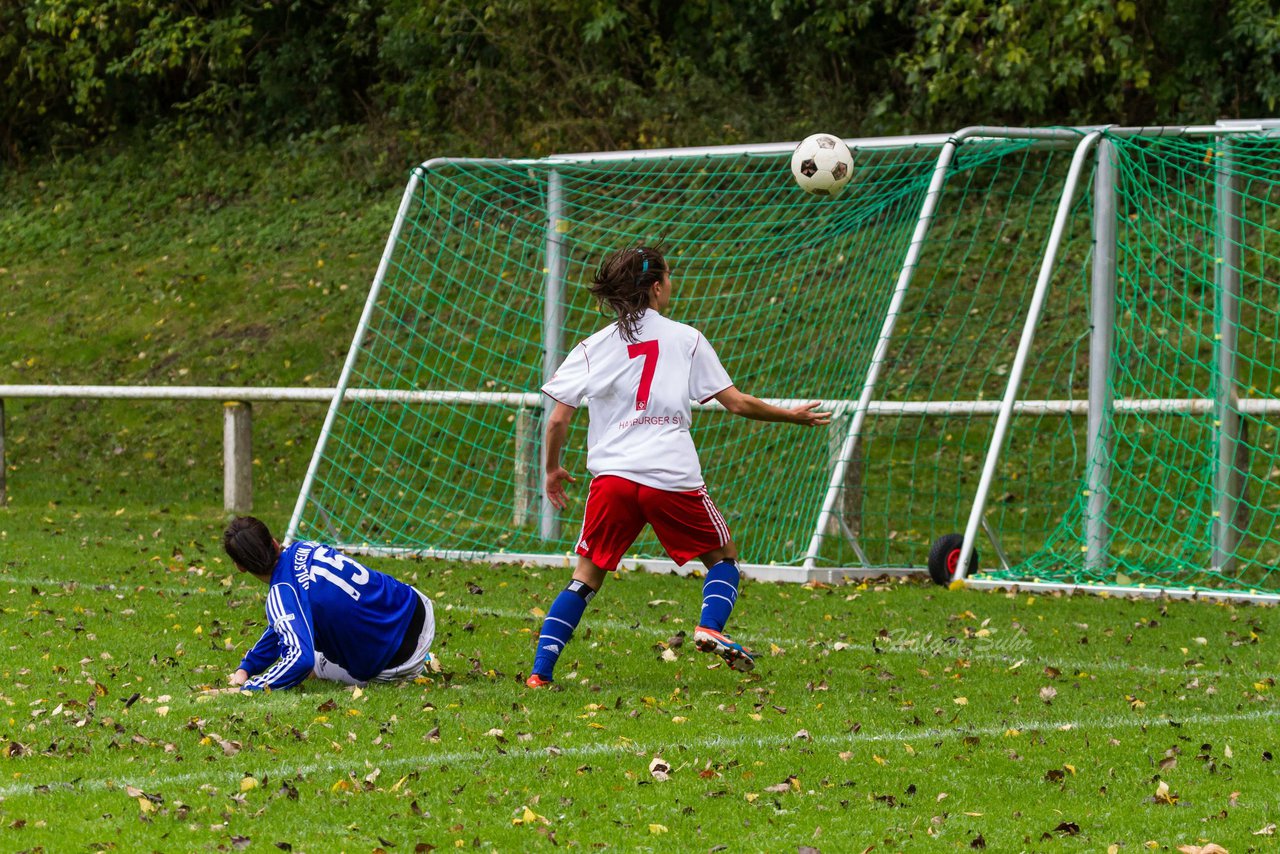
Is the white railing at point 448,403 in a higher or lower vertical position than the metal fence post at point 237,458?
higher

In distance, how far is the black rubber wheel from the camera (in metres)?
9.48

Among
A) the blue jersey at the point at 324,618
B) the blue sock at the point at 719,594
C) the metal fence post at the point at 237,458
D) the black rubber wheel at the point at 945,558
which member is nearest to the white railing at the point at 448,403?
the metal fence post at the point at 237,458

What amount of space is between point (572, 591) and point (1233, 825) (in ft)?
8.60

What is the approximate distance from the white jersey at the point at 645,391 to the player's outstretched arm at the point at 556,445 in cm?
5

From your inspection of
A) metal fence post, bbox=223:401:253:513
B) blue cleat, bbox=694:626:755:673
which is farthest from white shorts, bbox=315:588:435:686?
metal fence post, bbox=223:401:253:513

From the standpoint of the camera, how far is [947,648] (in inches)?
293

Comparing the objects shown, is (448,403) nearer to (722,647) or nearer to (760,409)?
(760,409)

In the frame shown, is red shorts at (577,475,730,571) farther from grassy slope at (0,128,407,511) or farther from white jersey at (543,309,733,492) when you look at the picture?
grassy slope at (0,128,407,511)

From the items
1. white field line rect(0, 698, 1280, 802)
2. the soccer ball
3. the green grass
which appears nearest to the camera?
the green grass

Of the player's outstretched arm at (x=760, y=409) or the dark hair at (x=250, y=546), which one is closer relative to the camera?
the dark hair at (x=250, y=546)

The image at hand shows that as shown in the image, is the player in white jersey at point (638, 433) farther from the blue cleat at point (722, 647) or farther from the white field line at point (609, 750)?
the white field line at point (609, 750)

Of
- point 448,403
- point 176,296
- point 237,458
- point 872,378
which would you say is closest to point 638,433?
point 872,378

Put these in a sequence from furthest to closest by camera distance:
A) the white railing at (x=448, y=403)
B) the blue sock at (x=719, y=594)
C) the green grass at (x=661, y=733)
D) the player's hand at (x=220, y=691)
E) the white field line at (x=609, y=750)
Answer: the white railing at (x=448, y=403)
the blue sock at (x=719, y=594)
the player's hand at (x=220, y=691)
the white field line at (x=609, y=750)
the green grass at (x=661, y=733)

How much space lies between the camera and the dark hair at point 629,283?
6352 millimetres
